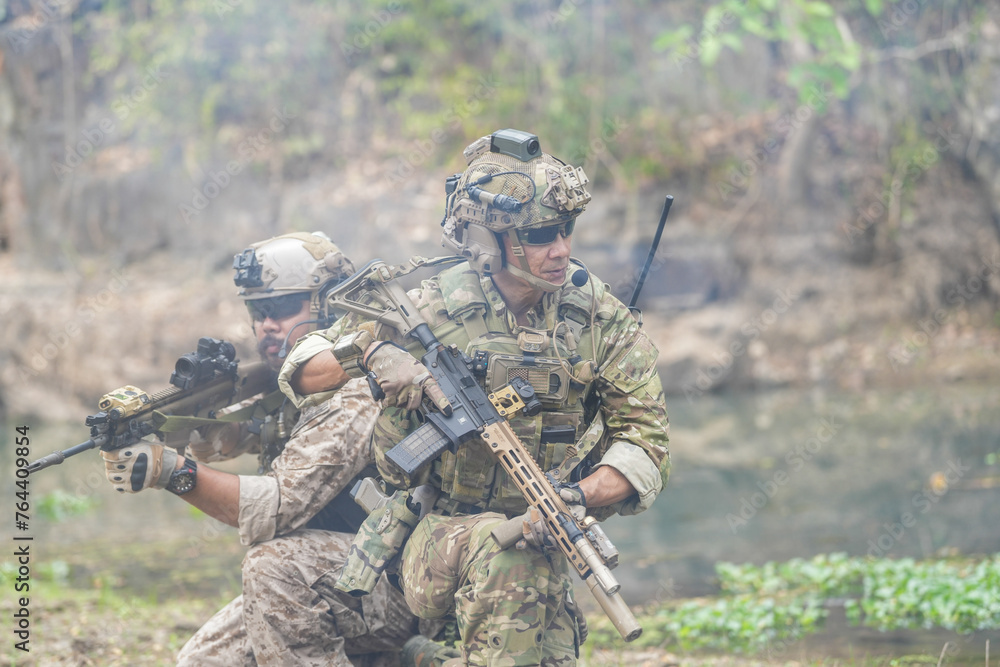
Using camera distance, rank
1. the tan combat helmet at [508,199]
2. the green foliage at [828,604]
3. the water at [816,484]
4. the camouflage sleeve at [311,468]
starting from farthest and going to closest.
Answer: the water at [816,484]
the green foliage at [828,604]
the camouflage sleeve at [311,468]
the tan combat helmet at [508,199]

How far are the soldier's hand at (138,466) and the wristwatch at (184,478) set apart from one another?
1.0 inches

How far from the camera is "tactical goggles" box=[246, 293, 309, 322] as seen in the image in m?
4.20

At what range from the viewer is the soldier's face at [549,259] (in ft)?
11.0

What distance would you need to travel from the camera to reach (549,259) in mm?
3365

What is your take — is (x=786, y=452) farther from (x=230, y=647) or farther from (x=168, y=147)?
(x=168, y=147)

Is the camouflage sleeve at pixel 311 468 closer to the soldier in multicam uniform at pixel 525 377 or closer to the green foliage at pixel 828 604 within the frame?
the soldier in multicam uniform at pixel 525 377

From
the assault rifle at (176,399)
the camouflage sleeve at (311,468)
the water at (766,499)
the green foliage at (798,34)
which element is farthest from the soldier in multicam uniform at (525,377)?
the green foliage at (798,34)

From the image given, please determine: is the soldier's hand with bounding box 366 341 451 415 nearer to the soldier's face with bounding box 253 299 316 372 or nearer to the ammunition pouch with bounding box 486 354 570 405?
the ammunition pouch with bounding box 486 354 570 405

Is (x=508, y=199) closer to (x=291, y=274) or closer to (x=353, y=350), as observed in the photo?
(x=353, y=350)

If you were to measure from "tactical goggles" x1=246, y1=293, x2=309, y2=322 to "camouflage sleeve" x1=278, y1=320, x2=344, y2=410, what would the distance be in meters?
0.43

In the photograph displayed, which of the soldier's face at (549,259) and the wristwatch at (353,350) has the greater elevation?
the soldier's face at (549,259)

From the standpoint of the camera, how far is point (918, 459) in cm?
843

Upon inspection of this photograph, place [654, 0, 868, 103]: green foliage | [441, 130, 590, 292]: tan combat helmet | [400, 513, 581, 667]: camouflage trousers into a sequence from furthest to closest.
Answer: [654, 0, 868, 103]: green foliage
[441, 130, 590, 292]: tan combat helmet
[400, 513, 581, 667]: camouflage trousers

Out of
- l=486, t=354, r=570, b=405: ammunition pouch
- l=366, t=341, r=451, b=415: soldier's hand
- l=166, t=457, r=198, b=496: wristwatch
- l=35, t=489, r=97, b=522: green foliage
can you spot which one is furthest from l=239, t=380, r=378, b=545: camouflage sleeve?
l=35, t=489, r=97, b=522: green foliage
